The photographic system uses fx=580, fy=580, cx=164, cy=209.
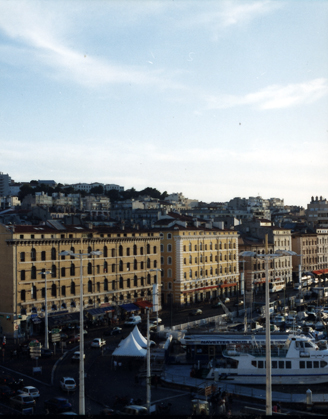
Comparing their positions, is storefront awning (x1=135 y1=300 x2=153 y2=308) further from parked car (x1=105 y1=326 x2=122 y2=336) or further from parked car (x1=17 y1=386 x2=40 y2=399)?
parked car (x1=17 y1=386 x2=40 y2=399)

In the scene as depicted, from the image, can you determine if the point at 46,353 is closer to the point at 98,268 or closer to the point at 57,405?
the point at 57,405

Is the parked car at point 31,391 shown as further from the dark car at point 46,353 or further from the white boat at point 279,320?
the white boat at point 279,320

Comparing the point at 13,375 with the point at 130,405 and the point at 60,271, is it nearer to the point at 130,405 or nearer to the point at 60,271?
the point at 130,405

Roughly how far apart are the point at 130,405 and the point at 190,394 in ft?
16.9

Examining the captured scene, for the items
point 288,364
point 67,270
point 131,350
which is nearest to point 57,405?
point 131,350

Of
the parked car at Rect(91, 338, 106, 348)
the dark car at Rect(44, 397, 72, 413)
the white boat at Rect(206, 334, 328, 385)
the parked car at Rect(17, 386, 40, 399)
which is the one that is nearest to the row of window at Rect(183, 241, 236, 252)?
the parked car at Rect(91, 338, 106, 348)

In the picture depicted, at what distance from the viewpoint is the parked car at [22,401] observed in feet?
99.3

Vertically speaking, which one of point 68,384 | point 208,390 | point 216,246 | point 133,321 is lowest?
point 133,321

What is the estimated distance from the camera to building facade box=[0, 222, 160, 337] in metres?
53.9

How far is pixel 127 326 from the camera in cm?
5834

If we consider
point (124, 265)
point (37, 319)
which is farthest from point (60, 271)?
point (124, 265)

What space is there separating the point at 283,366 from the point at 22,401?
17.7m

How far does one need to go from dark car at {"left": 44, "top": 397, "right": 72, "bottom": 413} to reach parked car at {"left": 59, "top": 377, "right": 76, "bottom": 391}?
11.7 ft

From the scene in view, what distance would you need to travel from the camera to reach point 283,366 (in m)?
38.9
